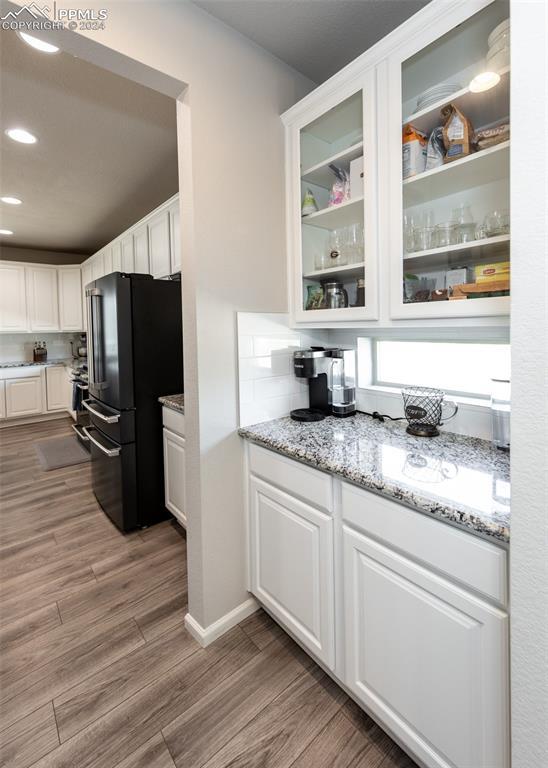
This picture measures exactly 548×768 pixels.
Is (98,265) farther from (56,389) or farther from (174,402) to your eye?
(174,402)

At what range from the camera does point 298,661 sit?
5.00ft

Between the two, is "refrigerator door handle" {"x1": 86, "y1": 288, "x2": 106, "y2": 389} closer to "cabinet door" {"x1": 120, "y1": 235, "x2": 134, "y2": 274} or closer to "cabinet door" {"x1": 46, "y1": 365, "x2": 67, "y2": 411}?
"cabinet door" {"x1": 120, "y1": 235, "x2": 134, "y2": 274}

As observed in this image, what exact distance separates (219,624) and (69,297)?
540 cm

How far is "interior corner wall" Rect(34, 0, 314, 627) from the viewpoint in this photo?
1456mm

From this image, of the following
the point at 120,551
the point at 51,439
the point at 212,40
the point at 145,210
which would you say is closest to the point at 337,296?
the point at 212,40

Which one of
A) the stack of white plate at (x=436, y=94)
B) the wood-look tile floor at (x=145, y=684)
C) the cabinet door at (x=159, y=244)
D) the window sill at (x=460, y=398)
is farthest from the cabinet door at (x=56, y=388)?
the stack of white plate at (x=436, y=94)

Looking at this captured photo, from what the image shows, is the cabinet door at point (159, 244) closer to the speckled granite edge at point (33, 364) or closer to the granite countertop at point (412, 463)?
the granite countertop at point (412, 463)

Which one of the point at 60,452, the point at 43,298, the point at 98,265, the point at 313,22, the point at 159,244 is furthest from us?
the point at 43,298

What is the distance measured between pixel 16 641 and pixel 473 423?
2.18 metres

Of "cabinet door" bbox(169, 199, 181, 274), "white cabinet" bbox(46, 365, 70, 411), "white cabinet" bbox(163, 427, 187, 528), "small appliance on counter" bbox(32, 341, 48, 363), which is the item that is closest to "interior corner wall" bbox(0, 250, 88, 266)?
"small appliance on counter" bbox(32, 341, 48, 363)

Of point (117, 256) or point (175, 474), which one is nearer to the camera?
point (175, 474)

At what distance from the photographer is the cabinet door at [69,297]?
219 inches

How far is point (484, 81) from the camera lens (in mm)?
1139

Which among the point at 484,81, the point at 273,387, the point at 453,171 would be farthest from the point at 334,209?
the point at 273,387
